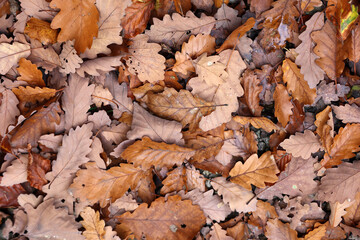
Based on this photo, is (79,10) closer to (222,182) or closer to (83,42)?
(83,42)

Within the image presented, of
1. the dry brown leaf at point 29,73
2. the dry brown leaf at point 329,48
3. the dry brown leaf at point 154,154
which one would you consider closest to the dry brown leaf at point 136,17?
the dry brown leaf at point 29,73

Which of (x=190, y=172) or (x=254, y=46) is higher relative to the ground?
(x=254, y=46)

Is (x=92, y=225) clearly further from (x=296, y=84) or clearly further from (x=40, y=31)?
(x=296, y=84)

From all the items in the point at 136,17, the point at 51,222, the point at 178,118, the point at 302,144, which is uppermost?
the point at 136,17

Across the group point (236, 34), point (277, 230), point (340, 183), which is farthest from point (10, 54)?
point (340, 183)

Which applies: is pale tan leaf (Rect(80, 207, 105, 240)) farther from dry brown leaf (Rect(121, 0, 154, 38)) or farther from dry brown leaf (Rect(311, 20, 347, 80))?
dry brown leaf (Rect(311, 20, 347, 80))

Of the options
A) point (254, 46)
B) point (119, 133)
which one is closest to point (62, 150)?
point (119, 133)
